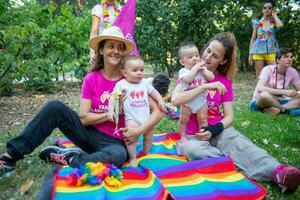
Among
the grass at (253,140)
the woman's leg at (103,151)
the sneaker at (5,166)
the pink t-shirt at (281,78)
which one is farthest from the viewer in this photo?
the pink t-shirt at (281,78)

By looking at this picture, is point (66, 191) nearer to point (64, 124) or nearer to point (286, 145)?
point (64, 124)

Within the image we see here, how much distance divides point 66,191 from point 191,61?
1.77 m

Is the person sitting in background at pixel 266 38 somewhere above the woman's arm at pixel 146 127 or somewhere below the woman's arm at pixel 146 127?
above

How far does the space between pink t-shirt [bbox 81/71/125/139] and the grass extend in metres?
0.64

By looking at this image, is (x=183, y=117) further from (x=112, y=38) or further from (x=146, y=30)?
(x=146, y=30)

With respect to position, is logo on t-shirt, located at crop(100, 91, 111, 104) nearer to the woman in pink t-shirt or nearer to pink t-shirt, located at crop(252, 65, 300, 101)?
the woman in pink t-shirt

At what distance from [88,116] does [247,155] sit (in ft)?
4.88

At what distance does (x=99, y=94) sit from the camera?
142 inches

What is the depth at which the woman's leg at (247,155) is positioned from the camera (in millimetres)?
3340

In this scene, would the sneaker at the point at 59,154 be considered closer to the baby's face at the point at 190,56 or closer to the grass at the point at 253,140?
the grass at the point at 253,140

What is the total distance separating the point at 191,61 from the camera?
153 inches

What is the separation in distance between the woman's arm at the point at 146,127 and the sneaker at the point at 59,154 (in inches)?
19.1

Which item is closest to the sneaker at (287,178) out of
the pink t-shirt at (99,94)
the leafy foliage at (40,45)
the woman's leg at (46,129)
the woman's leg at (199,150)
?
the woman's leg at (199,150)

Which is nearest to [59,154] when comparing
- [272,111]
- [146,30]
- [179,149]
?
[179,149]
